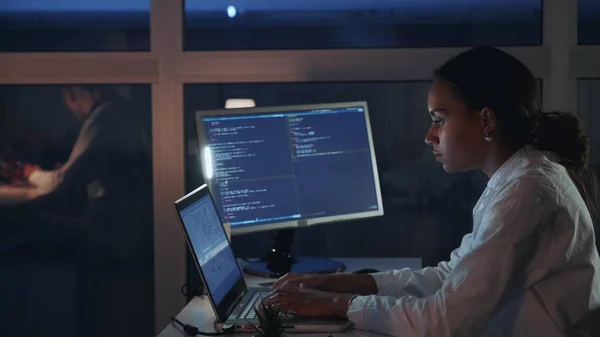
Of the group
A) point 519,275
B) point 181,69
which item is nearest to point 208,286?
point 519,275

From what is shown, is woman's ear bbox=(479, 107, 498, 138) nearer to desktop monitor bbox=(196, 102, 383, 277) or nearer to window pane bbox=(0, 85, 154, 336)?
desktop monitor bbox=(196, 102, 383, 277)

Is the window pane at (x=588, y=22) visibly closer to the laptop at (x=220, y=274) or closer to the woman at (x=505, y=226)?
the woman at (x=505, y=226)

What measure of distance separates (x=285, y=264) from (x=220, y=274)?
1.66ft

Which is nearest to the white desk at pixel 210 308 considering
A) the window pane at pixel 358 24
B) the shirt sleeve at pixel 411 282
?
the shirt sleeve at pixel 411 282

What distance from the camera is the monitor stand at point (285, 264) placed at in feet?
8.39

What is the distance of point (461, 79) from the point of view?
197 cm

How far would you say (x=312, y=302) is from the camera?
1.97 meters

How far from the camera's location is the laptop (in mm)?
1938

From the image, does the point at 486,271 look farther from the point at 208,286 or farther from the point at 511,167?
the point at 208,286

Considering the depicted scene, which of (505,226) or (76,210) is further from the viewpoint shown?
(76,210)

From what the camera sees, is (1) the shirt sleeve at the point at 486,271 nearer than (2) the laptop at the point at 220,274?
Yes

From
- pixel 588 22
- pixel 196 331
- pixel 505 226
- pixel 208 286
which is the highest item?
pixel 588 22

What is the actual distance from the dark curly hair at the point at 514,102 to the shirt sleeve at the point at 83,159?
66.3 inches

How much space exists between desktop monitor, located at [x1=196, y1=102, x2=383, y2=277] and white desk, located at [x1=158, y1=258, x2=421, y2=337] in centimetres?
11
